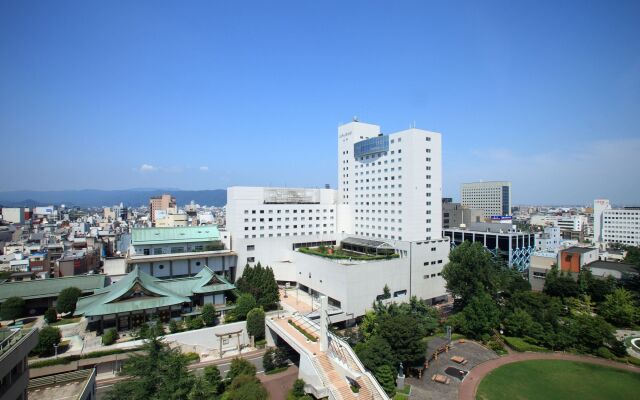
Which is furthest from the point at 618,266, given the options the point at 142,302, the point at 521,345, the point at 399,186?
the point at 142,302

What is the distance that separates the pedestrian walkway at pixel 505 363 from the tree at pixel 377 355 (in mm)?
5409

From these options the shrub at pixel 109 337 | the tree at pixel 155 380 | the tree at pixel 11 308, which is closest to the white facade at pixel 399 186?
the tree at pixel 155 380

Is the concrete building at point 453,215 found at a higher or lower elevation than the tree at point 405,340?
higher

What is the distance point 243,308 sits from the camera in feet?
116

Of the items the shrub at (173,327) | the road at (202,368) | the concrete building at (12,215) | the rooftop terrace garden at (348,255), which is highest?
the concrete building at (12,215)

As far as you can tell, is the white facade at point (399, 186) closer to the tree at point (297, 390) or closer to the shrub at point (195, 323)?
the tree at point (297, 390)

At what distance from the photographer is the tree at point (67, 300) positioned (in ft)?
119

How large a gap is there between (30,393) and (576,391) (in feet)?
117

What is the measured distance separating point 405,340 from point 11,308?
3843cm

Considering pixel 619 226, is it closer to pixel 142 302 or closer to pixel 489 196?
pixel 489 196

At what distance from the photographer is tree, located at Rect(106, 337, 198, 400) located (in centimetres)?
1769

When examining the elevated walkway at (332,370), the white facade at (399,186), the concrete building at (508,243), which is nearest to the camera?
the elevated walkway at (332,370)

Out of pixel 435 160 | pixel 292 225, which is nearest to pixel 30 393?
pixel 292 225

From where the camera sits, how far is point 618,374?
27.4 meters
